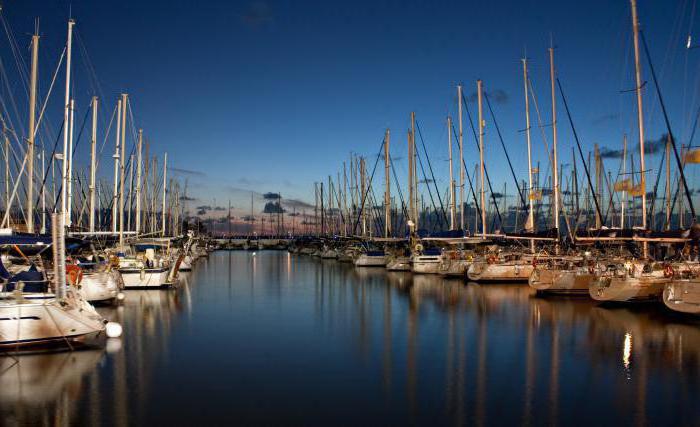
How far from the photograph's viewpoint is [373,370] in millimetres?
16828

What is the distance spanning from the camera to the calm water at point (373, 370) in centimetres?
1272

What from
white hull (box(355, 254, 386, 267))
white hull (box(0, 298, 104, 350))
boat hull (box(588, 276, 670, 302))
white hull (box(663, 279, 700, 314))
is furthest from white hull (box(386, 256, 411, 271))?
white hull (box(0, 298, 104, 350))

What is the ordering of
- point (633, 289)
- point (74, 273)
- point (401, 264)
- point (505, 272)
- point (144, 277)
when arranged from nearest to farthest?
point (74, 273)
point (633, 289)
point (144, 277)
point (505, 272)
point (401, 264)

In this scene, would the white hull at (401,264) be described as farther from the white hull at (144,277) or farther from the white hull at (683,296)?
the white hull at (683,296)

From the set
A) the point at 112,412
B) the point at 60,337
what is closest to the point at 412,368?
the point at 112,412

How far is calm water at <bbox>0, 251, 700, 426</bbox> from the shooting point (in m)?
12.7

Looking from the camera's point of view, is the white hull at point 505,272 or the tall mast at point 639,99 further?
→ the white hull at point 505,272

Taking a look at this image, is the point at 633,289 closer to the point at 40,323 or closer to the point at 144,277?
the point at 40,323

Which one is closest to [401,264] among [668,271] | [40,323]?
[668,271]

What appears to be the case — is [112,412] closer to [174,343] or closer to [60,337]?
[60,337]

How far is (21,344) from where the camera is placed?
18.2 m

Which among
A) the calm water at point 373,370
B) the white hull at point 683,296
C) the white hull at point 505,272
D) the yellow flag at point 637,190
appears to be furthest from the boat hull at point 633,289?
the white hull at point 505,272

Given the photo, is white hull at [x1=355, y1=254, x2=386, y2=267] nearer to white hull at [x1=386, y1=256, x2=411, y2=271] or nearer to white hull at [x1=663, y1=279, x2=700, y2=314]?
white hull at [x1=386, y1=256, x2=411, y2=271]

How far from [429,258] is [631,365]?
36685 mm
